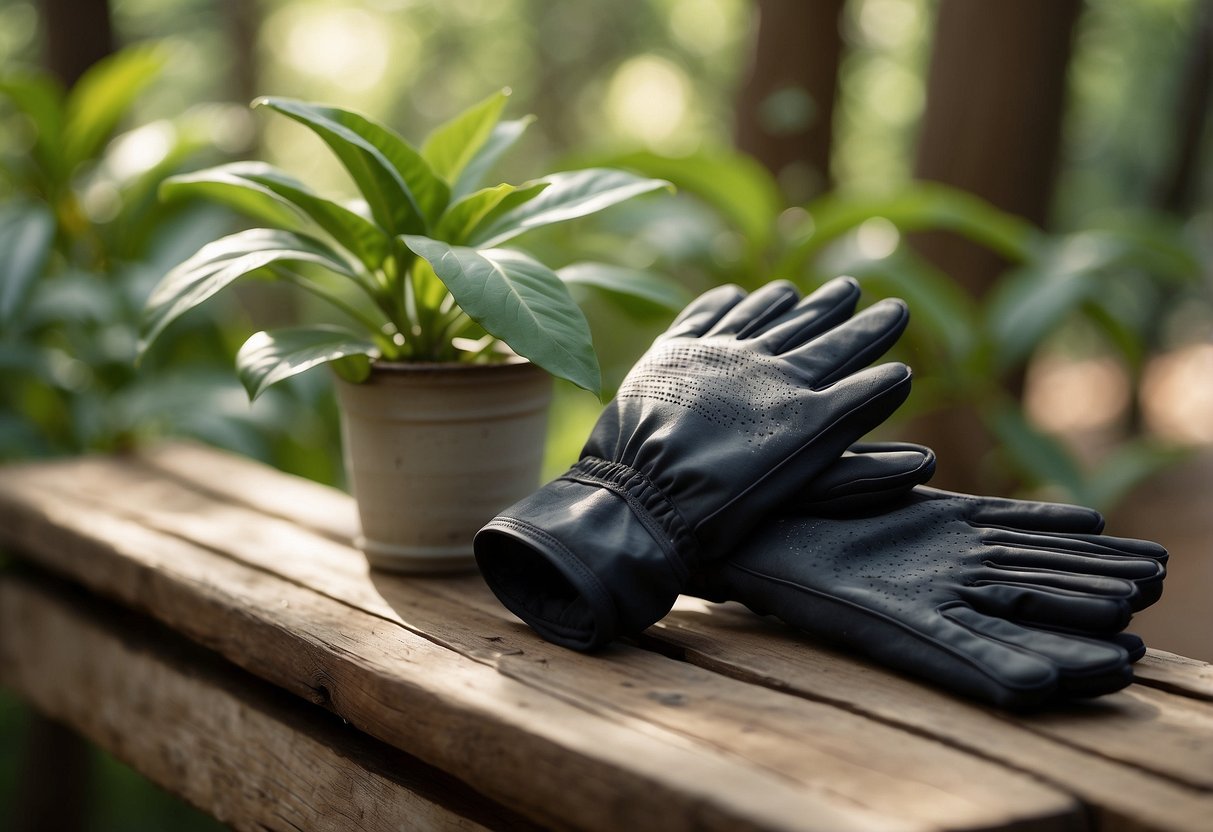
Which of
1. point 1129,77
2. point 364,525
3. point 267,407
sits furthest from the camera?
point 1129,77

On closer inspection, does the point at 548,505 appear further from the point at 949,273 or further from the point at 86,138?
the point at 949,273

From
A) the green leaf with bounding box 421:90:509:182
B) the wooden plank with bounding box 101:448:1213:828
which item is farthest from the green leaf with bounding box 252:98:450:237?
the wooden plank with bounding box 101:448:1213:828

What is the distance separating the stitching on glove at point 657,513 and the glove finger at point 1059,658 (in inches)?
11.3

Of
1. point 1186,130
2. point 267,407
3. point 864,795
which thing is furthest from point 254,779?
point 1186,130

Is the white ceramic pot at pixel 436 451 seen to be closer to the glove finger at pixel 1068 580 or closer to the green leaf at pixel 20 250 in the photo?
the glove finger at pixel 1068 580

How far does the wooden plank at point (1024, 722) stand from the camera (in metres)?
0.77

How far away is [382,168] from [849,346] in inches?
23.0

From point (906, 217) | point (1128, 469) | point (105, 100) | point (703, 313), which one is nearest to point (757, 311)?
point (703, 313)

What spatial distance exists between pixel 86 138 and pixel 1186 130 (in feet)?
17.2

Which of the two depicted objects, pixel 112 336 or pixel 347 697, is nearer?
pixel 347 697

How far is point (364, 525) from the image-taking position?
1393 millimetres

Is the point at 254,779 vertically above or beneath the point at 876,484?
beneath

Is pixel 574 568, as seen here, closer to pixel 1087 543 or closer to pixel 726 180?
pixel 1087 543

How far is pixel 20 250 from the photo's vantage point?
1.91 m
